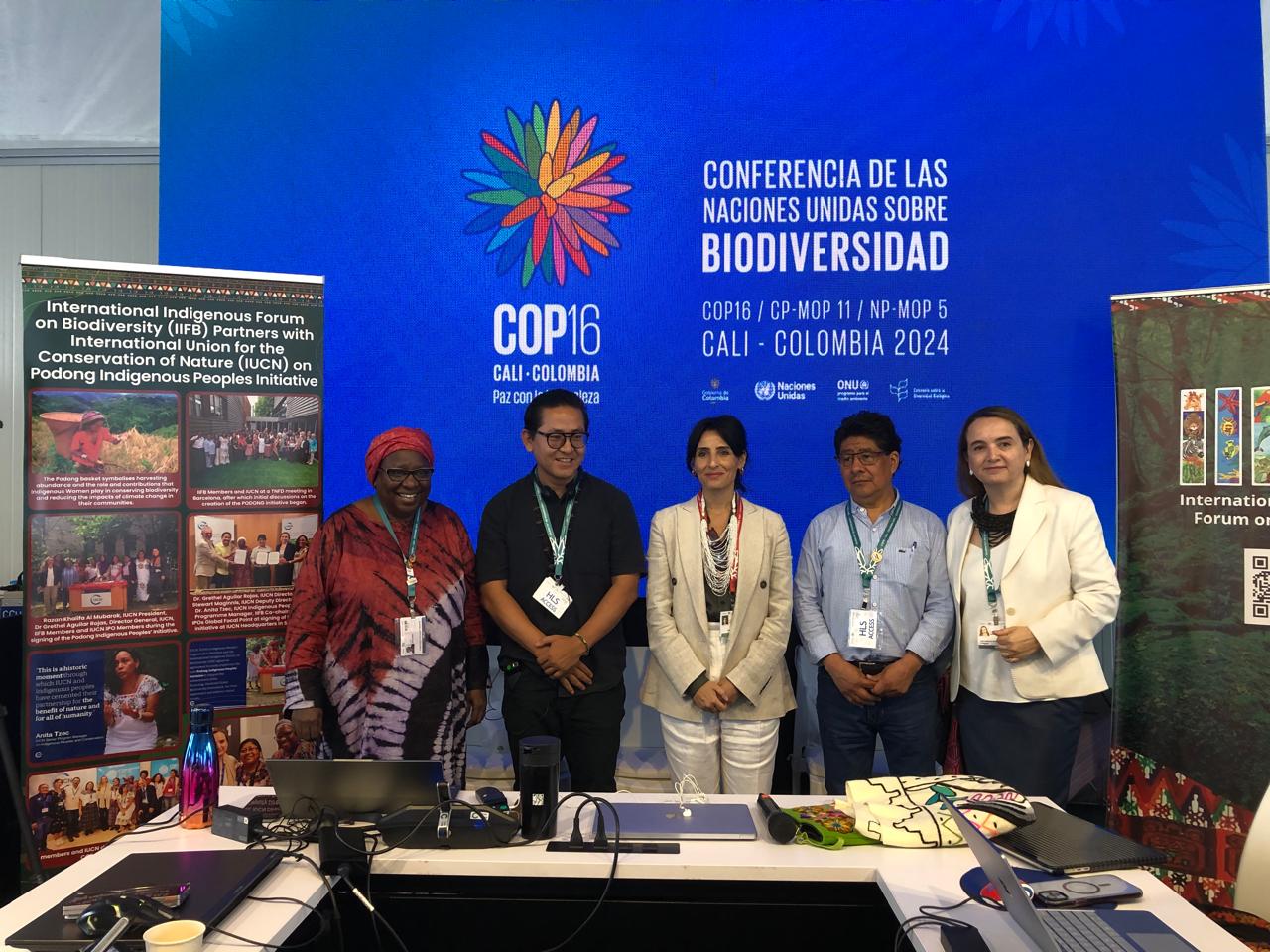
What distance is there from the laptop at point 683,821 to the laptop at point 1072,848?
0.52 m

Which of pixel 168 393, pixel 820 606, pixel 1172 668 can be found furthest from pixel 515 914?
pixel 1172 668

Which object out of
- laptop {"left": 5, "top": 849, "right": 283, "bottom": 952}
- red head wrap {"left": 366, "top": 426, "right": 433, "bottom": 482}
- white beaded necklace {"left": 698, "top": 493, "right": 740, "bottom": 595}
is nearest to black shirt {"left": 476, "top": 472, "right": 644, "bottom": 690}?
white beaded necklace {"left": 698, "top": 493, "right": 740, "bottom": 595}

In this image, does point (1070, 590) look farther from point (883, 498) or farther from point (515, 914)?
point (515, 914)

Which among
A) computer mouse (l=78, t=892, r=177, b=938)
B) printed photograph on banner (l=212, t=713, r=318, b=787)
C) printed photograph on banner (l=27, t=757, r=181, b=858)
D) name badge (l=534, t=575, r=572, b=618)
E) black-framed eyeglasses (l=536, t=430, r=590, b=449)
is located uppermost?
black-framed eyeglasses (l=536, t=430, r=590, b=449)

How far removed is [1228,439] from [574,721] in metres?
2.40

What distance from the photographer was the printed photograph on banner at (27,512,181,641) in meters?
3.04

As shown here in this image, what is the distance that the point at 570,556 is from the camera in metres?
3.08

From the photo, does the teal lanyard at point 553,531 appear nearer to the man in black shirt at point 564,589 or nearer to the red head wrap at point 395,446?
the man in black shirt at point 564,589

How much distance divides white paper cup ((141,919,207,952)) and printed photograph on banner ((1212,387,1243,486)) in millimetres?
3269

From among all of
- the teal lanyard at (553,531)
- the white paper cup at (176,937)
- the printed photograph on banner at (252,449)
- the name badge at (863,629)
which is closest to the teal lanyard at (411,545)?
the teal lanyard at (553,531)

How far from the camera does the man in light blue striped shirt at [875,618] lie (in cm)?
301

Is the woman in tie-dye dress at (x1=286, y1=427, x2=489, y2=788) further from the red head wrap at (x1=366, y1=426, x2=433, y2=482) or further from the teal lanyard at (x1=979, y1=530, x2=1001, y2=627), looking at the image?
the teal lanyard at (x1=979, y1=530, x2=1001, y2=627)

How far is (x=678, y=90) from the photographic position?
4.13 metres

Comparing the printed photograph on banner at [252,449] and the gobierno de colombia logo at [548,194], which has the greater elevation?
the gobierno de colombia logo at [548,194]
